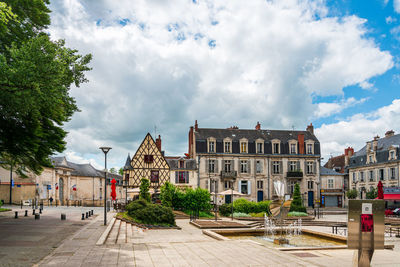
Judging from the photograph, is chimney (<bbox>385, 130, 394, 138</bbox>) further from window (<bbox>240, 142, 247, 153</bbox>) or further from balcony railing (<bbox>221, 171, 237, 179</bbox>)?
balcony railing (<bbox>221, 171, 237, 179</bbox>)

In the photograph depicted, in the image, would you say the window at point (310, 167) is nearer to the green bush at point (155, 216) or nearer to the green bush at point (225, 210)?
the green bush at point (225, 210)

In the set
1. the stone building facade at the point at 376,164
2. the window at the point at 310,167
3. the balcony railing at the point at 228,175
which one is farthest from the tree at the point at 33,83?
the stone building facade at the point at 376,164

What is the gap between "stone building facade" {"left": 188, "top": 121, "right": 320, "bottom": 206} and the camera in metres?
45.6

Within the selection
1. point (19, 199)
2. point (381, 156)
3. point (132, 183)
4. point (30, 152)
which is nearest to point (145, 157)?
point (132, 183)

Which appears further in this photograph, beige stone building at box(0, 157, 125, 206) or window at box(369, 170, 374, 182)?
window at box(369, 170, 374, 182)

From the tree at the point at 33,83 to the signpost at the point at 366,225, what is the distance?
9.03 m

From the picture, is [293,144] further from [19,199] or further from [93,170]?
[19,199]

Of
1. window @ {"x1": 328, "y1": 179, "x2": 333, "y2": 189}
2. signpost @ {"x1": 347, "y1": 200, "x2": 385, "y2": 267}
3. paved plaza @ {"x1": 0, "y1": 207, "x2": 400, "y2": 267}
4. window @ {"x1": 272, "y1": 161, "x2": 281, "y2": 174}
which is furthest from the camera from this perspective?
window @ {"x1": 328, "y1": 179, "x2": 333, "y2": 189}

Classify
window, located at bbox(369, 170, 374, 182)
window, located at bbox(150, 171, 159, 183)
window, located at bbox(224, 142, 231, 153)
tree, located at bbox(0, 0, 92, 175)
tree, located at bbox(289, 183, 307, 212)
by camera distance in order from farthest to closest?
window, located at bbox(369, 170, 374, 182) → window, located at bbox(224, 142, 231, 153) → window, located at bbox(150, 171, 159, 183) → tree, located at bbox(289, 183, 307, 212) → tree, located at bbox(0, 0, 92, 175)

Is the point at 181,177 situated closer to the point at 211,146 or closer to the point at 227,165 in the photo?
the point at 211,146

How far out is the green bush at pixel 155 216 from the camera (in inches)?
804

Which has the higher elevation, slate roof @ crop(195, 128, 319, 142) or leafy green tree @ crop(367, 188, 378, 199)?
slate roof @ crop(195, 128, 319, 142)

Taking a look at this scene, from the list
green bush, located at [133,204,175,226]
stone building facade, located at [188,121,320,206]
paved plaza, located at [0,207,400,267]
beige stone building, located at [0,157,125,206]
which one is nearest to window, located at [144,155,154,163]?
stone building facade, located at [188,121,320,206]

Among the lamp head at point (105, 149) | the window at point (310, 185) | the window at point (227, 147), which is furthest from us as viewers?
the window at point (310, 185)
